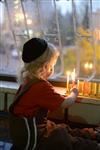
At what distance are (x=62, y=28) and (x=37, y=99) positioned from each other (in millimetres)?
945

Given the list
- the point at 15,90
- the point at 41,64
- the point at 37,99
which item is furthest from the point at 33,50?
the point at 15,90

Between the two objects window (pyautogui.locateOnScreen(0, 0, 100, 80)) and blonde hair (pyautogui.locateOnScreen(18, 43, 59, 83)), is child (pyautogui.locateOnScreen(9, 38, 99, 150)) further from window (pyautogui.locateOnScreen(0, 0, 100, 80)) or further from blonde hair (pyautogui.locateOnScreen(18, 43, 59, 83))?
window (pyautogui.locateOnScreen(0, 0, 100, 80))

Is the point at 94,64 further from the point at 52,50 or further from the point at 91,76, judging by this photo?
the point at 52,50

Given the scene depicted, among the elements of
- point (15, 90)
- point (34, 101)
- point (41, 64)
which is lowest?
point (15, 90)

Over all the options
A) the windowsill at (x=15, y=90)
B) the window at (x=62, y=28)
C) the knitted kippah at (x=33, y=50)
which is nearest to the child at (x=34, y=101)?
the knitted kippah at (x=33, y=50)

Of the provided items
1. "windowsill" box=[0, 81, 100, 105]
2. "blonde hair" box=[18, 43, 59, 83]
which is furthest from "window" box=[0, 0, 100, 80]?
"blonde hair" box=[18, 43, 59, 83]

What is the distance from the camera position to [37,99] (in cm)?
195

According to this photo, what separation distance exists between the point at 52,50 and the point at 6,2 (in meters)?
0.95

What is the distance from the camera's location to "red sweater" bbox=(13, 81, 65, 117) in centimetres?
194

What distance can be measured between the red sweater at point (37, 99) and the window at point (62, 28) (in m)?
0.67

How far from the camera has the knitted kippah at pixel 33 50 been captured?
6.51 feet

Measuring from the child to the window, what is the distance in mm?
613

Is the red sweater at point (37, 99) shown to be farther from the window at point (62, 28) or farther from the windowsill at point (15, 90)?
the window at point (62, 28)

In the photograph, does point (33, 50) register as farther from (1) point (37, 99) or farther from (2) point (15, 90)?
(2) point (15, 90)
